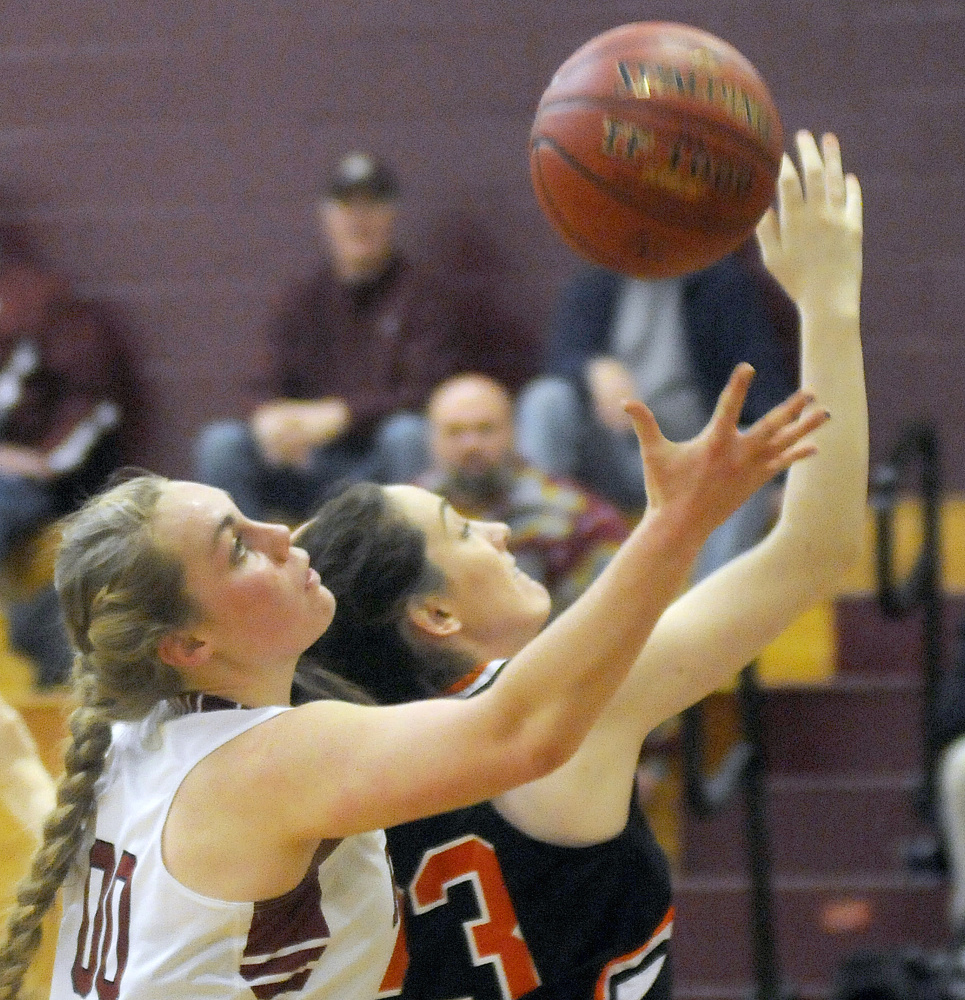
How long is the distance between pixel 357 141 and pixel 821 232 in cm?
345

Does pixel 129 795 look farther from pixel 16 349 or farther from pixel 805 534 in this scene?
pixel 16 349

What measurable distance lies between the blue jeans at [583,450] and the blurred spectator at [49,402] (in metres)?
1.48

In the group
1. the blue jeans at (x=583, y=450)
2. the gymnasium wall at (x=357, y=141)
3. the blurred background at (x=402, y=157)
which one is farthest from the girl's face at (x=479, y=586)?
the gymnasium wall at (x=357, y=141)

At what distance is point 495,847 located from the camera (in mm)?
1704

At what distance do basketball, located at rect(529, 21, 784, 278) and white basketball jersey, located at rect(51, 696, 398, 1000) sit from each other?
2.59 feet

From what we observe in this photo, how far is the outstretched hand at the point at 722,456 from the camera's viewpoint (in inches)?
53.2

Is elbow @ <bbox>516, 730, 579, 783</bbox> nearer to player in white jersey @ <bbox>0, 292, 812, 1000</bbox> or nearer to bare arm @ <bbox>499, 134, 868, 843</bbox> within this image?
player in white jersey @ <bbox>0, 292, 812, 1000</bbox>

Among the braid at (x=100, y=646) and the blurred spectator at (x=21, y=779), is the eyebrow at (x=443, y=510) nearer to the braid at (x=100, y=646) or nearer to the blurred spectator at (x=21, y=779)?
the braid at (x=100, y=646)

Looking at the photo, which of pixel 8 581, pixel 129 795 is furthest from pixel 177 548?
pixel 8 581

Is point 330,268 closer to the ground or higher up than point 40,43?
closer to the ground

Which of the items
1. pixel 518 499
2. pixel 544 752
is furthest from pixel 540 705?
pixel 518 499

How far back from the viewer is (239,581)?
160 cm

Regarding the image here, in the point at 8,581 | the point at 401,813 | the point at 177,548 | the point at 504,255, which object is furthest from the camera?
the point at 504,255

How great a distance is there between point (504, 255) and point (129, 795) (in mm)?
3569
